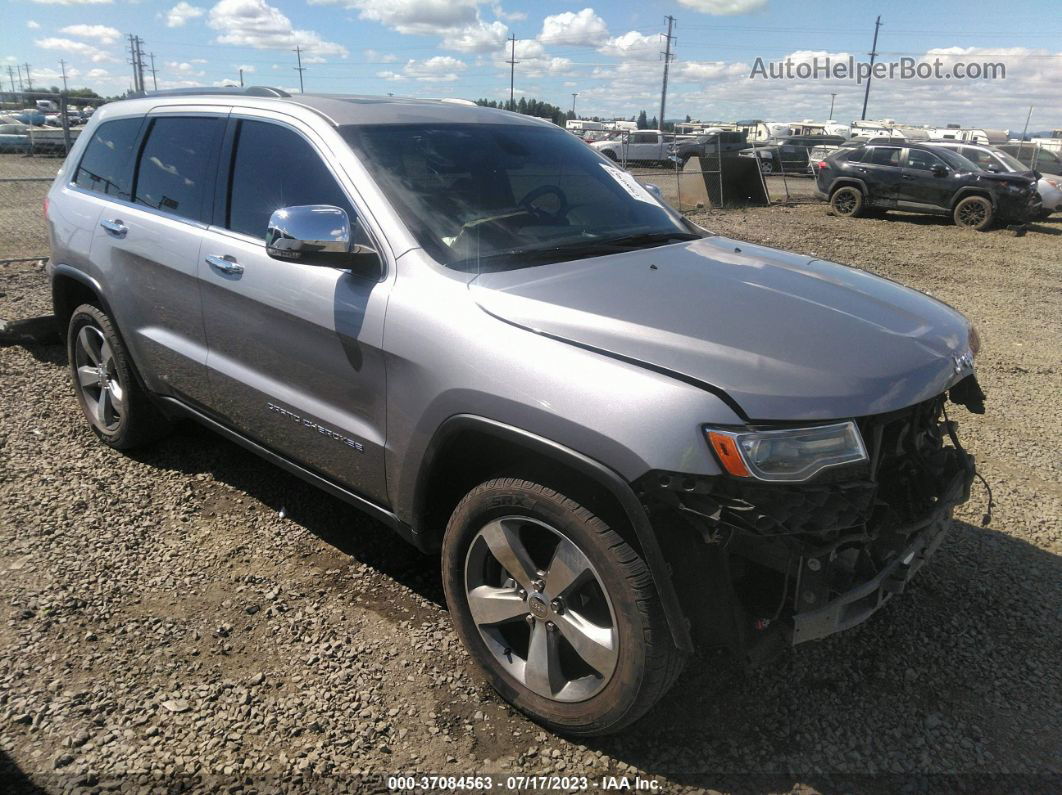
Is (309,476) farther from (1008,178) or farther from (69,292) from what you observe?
(1008,178)

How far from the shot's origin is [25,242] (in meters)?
10.6

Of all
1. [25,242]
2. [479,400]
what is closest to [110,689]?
[479,400]

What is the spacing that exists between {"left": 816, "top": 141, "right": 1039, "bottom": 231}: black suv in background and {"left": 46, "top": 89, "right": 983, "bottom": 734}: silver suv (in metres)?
15.3

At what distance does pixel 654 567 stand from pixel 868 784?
41.6 inches

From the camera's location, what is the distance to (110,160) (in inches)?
163

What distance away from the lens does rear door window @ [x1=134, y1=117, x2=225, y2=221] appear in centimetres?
349

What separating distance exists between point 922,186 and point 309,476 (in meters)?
17.1

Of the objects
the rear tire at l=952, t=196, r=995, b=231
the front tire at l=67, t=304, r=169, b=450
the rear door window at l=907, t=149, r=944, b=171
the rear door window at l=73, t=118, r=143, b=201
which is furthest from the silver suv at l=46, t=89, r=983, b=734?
the rear door window at l=907, t=149, r=944, b=171

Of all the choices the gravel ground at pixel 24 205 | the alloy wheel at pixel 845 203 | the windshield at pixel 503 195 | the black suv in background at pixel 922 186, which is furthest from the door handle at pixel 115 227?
the alloy wheel at pixel 845 203

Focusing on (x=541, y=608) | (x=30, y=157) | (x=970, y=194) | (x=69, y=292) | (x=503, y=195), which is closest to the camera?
(x=541, y=608)

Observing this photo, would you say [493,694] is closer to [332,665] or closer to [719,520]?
[332,665]

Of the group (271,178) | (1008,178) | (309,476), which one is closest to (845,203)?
(1008,178)

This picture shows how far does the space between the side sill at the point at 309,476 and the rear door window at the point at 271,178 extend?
0.92 metres

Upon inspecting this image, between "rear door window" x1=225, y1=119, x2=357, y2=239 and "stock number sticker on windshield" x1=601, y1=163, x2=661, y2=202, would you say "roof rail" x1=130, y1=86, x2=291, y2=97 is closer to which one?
"rear door window" x1=225, y1=119, x2=357, y2=239
